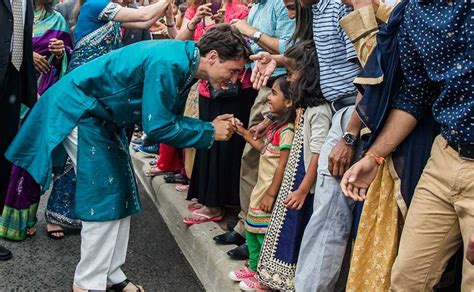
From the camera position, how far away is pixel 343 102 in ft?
10.2

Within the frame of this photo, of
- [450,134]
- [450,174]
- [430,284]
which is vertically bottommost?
[430,284]

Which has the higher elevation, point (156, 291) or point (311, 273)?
point (311, 273)

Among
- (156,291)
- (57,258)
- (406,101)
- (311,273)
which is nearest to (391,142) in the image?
(406,101)

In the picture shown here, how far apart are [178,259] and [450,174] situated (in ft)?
8.51

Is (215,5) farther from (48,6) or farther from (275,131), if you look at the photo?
(275,131)

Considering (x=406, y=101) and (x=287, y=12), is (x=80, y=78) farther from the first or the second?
(x=406, y=101)

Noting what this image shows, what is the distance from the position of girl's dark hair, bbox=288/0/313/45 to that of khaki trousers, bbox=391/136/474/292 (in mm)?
1284

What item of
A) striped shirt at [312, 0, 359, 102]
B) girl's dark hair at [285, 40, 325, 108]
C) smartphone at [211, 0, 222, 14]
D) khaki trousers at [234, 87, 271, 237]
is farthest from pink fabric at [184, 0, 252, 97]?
striped shirt at [312, 0, 359, 102]

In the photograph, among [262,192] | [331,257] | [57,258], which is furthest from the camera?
[57,258]

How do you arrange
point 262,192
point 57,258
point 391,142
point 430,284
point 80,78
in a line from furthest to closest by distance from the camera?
1. point 57,258
2. point 262,192
3. point 80,78
4. point 391,142
5. point 430,284

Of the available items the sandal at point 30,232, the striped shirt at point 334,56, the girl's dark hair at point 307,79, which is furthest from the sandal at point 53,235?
the striped shirt at point 334,56

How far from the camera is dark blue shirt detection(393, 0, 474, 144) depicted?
84.4 inches

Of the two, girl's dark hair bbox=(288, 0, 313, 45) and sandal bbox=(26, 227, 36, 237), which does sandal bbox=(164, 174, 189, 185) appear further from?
girl's dark hair bbox=(288, 0, 313, 45)

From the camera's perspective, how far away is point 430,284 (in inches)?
93.4
